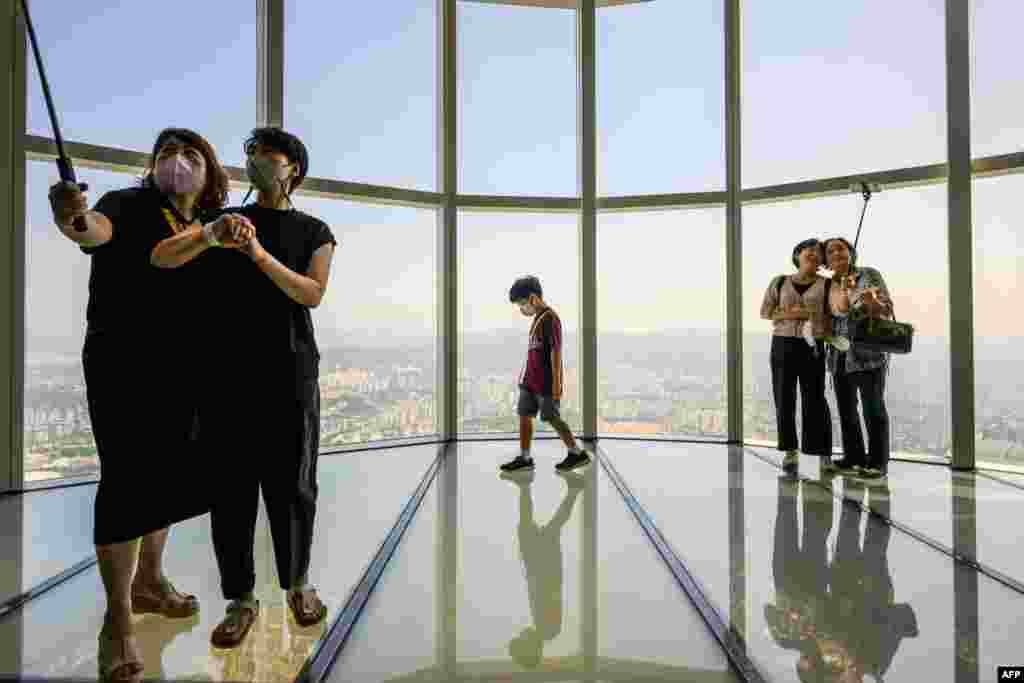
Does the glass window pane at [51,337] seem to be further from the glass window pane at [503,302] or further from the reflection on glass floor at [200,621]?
the glass window pane at [503,302]

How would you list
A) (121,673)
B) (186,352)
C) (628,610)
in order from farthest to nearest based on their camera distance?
(628,610), (186,352), (121,673)

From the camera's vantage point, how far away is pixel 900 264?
14.5 ft

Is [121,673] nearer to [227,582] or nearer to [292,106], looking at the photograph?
[227,582]

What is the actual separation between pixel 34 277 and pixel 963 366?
607cm

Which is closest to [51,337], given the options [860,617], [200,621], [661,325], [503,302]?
[200,621]

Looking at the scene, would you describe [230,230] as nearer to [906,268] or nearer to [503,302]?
[503,302]

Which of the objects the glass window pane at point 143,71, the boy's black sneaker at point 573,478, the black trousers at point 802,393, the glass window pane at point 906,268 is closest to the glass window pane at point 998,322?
the glass window pane at point 906,268

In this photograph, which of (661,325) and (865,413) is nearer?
(865,413)

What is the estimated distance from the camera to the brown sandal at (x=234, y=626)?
1528 mm

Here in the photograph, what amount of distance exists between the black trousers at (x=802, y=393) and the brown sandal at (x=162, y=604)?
368 centimetres

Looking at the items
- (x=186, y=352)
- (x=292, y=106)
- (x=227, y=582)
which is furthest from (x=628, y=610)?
(x=292, y=106)

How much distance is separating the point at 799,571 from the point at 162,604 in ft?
6.87

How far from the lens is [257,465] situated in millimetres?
1577

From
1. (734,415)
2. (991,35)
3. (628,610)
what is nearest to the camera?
(628,610)
